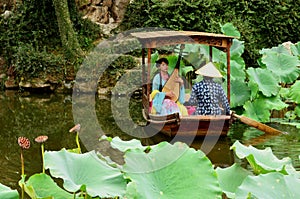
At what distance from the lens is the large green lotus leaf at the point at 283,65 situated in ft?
29.2

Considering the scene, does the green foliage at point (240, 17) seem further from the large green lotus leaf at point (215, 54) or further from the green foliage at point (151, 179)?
the green foliage at point (151, 179)

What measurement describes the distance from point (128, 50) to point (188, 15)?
1635 millimetres

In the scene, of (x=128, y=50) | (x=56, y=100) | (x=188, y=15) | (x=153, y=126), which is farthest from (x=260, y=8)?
(x=153, y=126)

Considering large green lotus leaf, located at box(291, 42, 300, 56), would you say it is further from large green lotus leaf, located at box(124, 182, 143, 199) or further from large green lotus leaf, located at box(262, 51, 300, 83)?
large green lotus leaf, located at box(124, 182, 143, 199)

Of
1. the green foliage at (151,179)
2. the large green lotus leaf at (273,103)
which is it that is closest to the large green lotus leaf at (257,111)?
the large green lotus leaf at (273,103)

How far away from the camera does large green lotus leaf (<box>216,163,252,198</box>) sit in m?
2.83

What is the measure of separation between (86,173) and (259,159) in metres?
0.93

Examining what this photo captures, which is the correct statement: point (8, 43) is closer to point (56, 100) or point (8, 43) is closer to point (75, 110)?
point (56, 100)

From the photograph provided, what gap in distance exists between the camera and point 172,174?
8.34 ft

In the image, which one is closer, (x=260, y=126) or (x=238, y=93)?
(x=260, y=126)

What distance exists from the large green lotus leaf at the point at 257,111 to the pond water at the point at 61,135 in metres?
0.19

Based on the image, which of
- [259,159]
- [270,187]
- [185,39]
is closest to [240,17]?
[185,39]

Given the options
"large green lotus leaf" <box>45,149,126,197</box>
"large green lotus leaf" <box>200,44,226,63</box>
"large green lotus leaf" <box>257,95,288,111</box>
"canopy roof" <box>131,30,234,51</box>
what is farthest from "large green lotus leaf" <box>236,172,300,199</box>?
"large green lotus leaf" <box>200,44,226,63</box>

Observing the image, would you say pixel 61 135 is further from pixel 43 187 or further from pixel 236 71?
pixel 43 187
